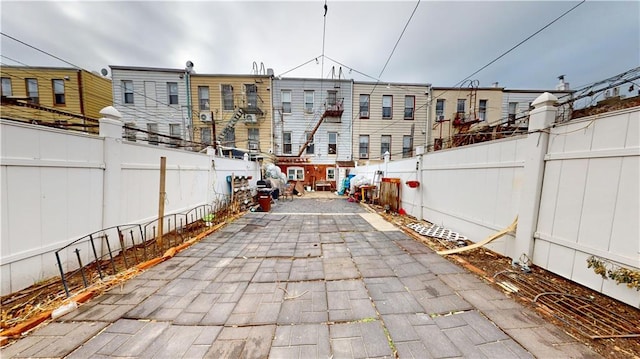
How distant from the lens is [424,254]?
3734 millimetres

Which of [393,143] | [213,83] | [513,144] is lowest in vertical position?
[513,144]

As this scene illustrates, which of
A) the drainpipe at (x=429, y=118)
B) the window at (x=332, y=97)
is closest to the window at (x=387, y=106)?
the drainpipe at (x=429, y=118)

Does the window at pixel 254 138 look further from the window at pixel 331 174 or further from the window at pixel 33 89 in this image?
the window at pixel 33 89

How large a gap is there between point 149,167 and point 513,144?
6.81 metres

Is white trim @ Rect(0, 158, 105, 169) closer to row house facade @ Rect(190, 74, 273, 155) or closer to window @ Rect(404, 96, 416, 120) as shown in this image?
row house facade @ Rect(190, 74, 273, 155)

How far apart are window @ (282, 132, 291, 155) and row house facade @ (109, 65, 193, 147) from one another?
613cm

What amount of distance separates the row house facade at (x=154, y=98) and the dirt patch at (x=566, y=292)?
51.2 feet

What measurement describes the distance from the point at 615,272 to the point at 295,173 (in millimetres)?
13929

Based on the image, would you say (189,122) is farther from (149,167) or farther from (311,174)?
(149,167)

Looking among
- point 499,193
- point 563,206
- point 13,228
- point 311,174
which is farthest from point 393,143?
point 13,228

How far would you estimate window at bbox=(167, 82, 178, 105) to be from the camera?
13.2 m

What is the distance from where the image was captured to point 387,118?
48.3 ft

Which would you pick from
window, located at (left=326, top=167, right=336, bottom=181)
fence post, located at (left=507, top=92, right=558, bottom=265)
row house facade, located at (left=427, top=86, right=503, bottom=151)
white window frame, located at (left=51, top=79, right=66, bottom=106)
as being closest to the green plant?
fence post, located at (left=507, top=92, right=558, bottom=265)

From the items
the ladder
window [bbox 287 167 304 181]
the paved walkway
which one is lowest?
the paved walkway
